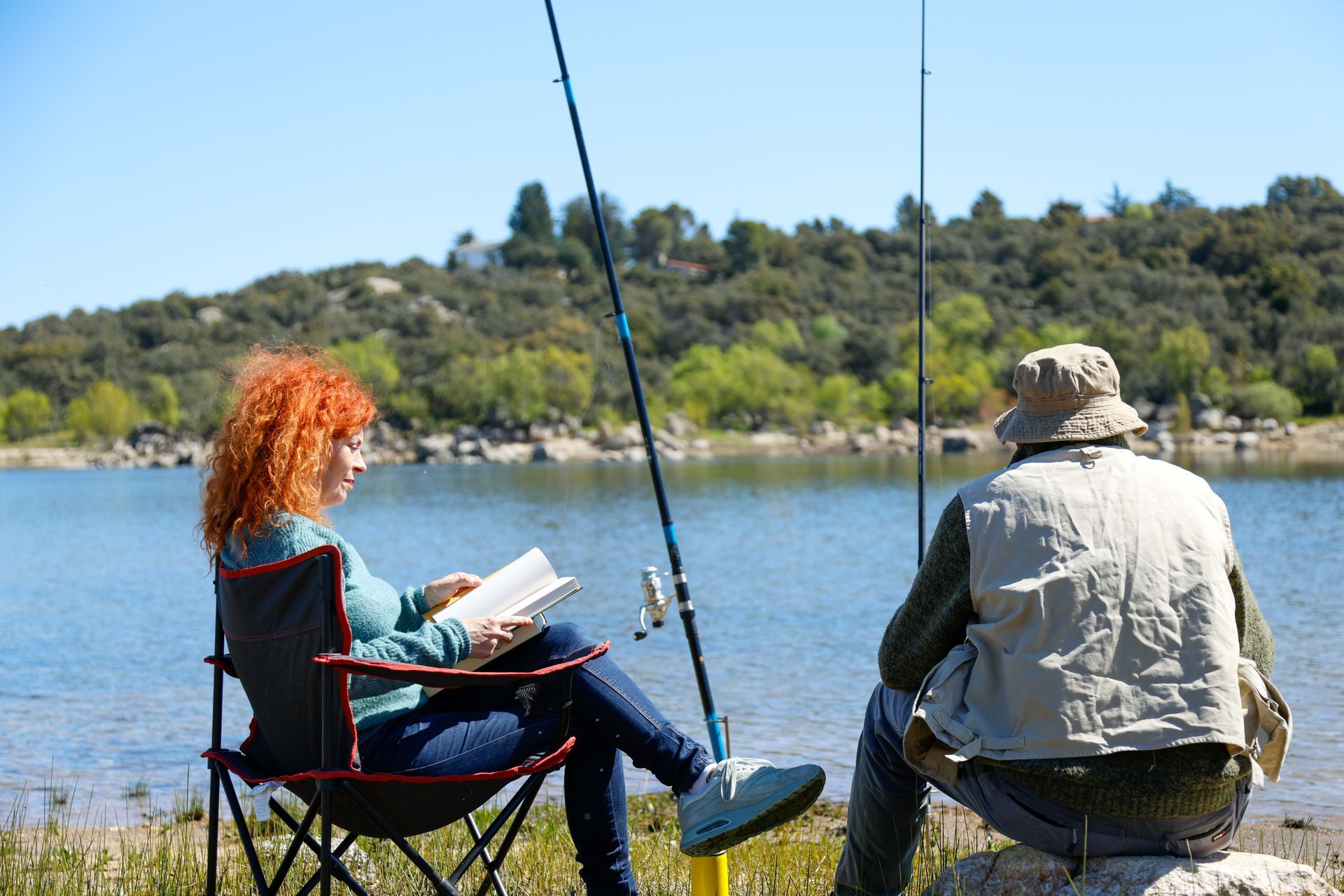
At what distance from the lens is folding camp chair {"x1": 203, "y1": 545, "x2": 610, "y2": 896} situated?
2.07m

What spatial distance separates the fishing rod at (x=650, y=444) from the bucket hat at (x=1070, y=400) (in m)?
1.03

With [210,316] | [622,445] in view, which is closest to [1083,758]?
[622,445]

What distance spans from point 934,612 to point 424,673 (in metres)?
0.85

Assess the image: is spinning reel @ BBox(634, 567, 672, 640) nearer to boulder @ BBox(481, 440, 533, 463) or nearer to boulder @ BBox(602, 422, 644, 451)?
boulder @ BBox(602, 422, 644, 451)

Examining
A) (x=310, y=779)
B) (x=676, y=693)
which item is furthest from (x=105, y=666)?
(x=310, y=779)

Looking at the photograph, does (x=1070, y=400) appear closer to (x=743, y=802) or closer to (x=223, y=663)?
(x=743, y=802)

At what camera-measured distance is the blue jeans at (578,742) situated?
2207 millimetres

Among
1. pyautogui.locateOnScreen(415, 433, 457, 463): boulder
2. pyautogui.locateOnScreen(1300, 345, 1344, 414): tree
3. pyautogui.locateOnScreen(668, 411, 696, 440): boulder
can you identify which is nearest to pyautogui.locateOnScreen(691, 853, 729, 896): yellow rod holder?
pyautogui.locateOnScreen(415, 433, 457, 463): boulder

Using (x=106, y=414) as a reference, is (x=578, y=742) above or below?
above

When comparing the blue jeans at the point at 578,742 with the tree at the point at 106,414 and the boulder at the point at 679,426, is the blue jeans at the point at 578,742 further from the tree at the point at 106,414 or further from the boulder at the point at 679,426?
the tree at the point at 106,414

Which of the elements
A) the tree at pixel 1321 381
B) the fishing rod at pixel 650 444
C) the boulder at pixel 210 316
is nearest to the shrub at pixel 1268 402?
the tree at pixel 1321 381

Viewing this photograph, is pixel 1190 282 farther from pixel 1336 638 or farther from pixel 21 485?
pixel 1336 638

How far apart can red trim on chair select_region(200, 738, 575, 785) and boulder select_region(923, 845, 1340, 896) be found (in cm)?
72

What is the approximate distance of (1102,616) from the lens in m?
1.85
